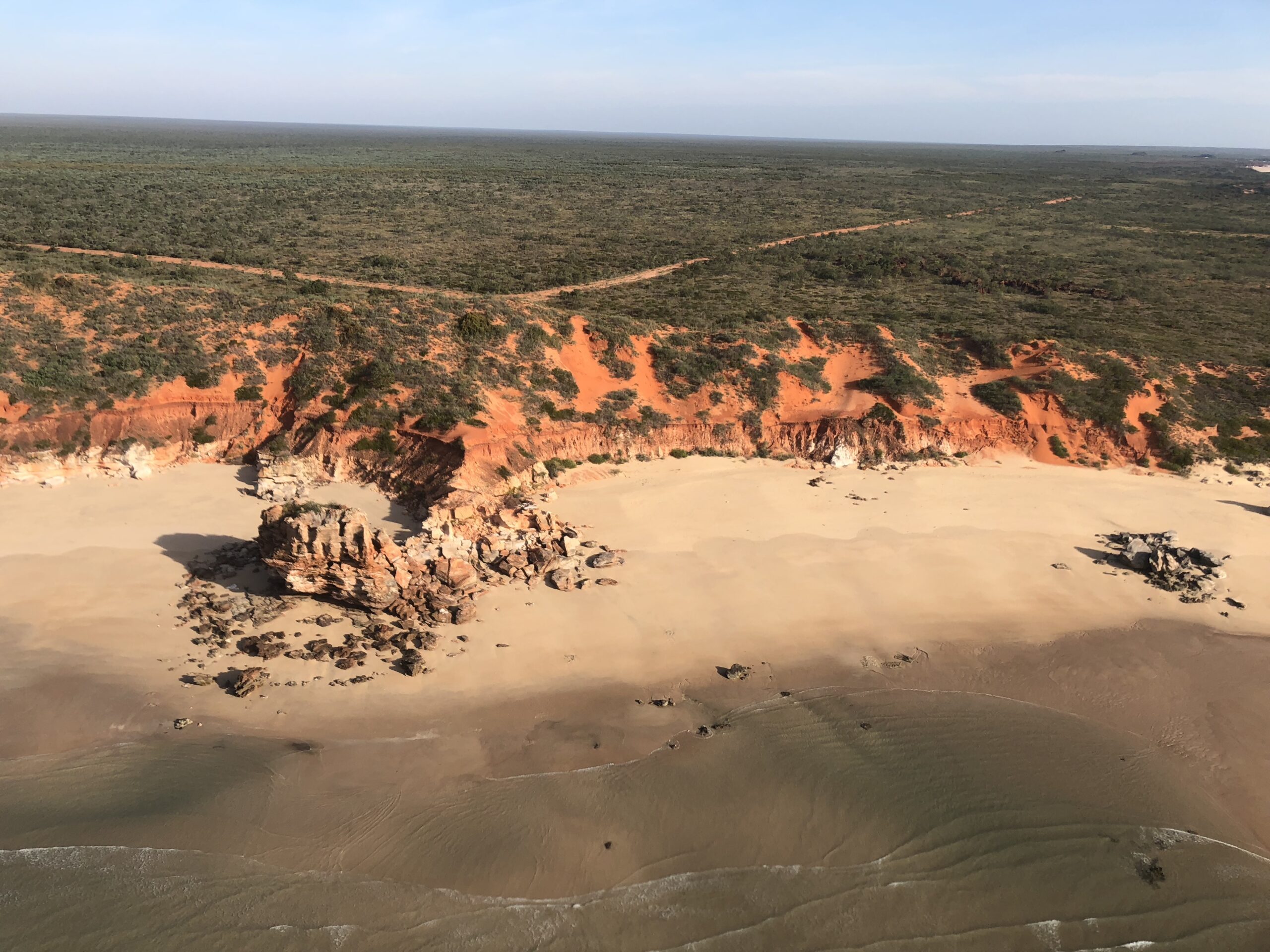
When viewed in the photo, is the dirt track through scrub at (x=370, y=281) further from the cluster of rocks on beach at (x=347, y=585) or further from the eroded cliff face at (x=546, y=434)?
the cluster of rocks on beach at (x=347, y=585)

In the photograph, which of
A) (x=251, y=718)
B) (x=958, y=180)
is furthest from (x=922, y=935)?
(x=958, y=180)

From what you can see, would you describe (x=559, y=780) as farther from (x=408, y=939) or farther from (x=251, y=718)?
(x=251, y=718)

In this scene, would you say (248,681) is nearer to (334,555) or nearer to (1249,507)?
(334,555)

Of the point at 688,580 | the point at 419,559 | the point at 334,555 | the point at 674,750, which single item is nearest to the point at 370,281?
the point at 419,559

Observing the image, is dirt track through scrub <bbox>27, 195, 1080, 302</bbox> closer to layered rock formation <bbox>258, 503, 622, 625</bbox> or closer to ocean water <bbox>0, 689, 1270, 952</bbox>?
layered rock formation <bbox>258, 503, 622, 625</bbox>

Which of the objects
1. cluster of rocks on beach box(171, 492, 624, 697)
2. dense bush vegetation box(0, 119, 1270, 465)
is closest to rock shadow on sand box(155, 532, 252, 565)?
cluster of rocks on beach box(171, 492, 624, 697)

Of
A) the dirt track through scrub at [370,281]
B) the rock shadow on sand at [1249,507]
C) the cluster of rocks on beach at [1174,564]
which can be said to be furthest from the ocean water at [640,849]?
the dirt track through scrub at [370,281]
